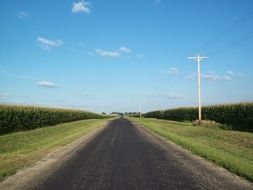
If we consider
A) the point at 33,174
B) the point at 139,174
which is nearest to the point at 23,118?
the point at 33,174

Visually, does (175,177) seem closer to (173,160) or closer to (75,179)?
(75,179)

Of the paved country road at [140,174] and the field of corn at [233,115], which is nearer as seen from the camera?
the paved country road at [140,174]

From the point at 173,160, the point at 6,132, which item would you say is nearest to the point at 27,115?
the point at 6,132

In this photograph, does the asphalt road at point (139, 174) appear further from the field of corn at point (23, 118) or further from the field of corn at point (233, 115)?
the field of corn at point (233, 115)

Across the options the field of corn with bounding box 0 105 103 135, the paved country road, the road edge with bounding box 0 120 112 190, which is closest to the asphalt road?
the paved country road

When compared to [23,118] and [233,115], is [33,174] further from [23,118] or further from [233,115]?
[233,115]

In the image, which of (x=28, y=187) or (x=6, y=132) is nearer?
(x=28, y=187)

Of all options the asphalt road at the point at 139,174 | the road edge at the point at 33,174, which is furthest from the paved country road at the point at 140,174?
the road edge at the point at 33,174

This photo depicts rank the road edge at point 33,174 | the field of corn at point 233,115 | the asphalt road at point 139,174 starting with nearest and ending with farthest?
the asphalt road at point 139,174
the road edge at point 33,174
the field of corn at point 233,115

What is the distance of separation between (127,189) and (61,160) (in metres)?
5.69

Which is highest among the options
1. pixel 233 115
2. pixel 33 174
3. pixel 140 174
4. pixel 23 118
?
pixel 233 115

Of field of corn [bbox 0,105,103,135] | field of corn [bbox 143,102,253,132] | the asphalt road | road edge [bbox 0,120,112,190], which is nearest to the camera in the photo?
the asphalt road

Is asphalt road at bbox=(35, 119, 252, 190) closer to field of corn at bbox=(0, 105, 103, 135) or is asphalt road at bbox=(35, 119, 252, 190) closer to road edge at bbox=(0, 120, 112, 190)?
road edge at bbox=(0, 120, 112, 190)

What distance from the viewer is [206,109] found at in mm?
54344
